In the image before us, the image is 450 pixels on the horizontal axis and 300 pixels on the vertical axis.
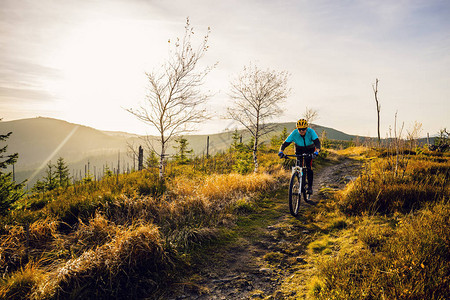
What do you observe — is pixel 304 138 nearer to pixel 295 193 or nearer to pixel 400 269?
pixel 295 193

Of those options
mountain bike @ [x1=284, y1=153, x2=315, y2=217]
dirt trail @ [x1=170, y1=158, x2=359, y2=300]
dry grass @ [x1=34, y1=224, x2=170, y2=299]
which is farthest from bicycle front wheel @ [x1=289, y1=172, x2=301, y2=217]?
dry grass @ [x1=34, y1=224, x2=170, y2=299]

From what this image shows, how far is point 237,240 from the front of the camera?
197 inches

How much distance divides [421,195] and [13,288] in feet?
26.5

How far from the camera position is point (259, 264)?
396 cm

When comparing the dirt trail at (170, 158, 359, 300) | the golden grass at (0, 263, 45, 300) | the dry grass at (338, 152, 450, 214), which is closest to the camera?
the golden grass at (0, 263, 45, 300)

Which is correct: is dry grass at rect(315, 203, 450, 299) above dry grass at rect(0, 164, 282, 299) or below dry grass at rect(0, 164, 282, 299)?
above

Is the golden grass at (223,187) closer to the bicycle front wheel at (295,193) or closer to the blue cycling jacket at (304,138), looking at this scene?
the bicycle front wheel at (295,193)

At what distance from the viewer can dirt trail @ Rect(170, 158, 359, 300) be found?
10.5ft

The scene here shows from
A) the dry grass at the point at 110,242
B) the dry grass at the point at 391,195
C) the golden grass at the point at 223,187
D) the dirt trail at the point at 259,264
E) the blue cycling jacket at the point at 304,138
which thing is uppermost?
the blue cycling jacket at the point at 304,138

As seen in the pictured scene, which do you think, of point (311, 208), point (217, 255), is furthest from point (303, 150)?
point (217, 255)

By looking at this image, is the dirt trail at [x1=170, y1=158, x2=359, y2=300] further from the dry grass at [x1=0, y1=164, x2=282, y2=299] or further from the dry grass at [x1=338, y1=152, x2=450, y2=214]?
the dry grass at [x1=338, y1=152, x2=450, y2=214]

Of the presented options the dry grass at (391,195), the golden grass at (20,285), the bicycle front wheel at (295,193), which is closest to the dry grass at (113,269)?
the golden grass at (20,285)

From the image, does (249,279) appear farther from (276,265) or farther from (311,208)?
(311,208)

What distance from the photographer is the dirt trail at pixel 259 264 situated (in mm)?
3191
